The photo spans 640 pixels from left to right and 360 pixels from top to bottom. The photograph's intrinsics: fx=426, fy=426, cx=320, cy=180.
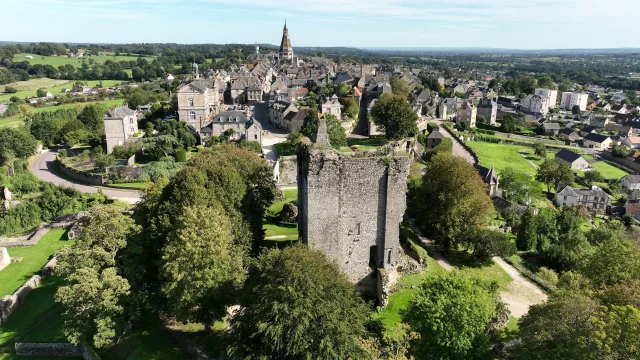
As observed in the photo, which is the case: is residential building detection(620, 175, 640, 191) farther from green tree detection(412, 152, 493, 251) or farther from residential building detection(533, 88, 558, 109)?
residential building detection(533, 88, 558, 109)

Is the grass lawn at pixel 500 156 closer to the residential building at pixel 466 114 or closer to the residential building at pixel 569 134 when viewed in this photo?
the residential building at pixel 466 114

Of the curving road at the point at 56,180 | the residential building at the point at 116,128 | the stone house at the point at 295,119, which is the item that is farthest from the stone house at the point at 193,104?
the curving road at the point at 56,180

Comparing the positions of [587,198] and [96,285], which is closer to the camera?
[96,285]

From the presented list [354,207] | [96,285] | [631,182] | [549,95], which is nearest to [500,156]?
[631,182]

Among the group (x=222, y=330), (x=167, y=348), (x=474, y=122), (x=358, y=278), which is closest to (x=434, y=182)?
(x=358, y=278)

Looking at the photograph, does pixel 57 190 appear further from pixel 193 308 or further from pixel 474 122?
pixel 474 122

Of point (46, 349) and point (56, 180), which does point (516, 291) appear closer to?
point (46, 349)
